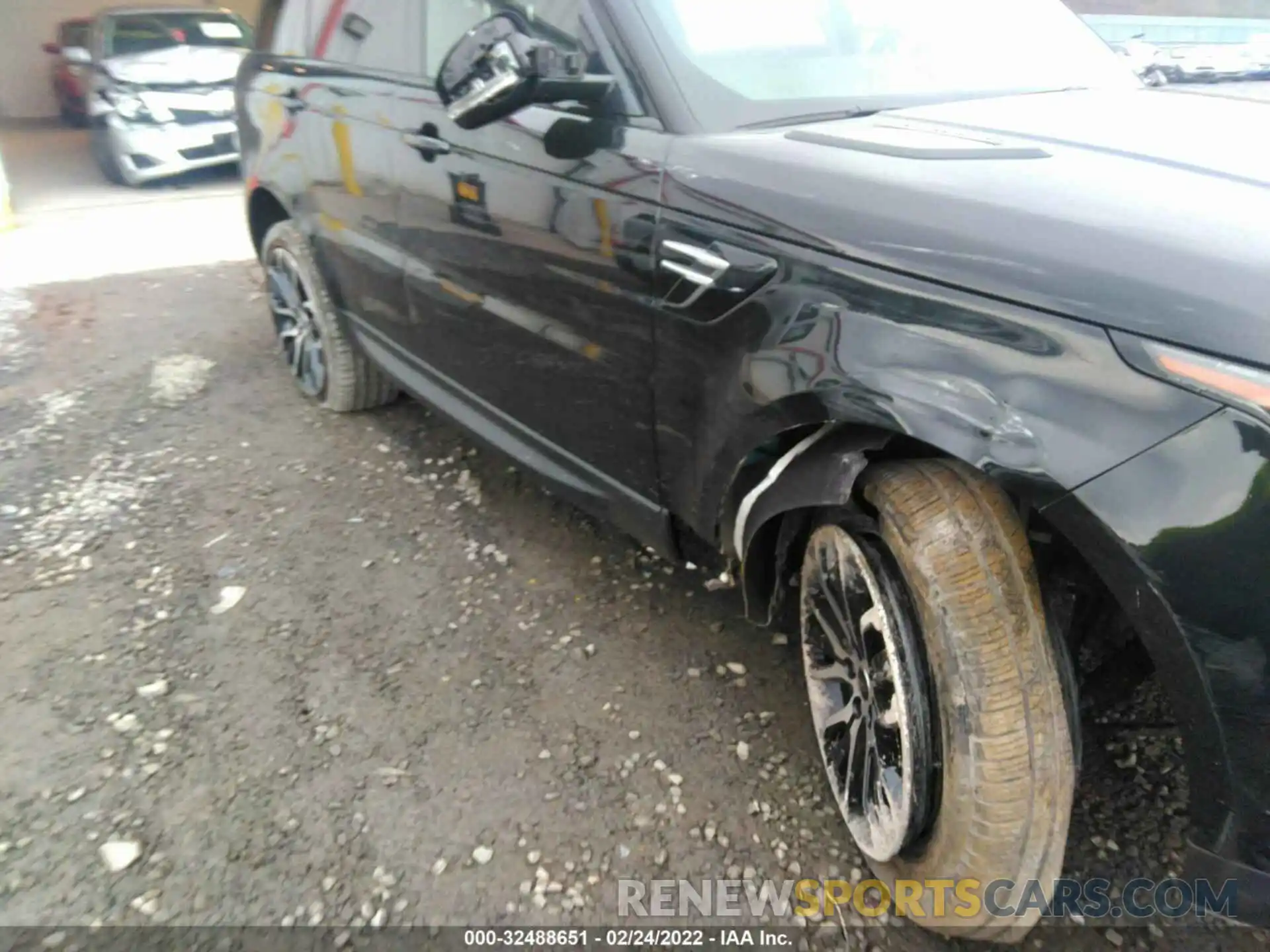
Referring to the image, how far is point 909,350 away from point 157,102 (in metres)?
9.06

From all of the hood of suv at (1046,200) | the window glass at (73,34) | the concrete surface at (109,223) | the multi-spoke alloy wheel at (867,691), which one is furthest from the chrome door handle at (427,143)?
the window glass at (73,34)

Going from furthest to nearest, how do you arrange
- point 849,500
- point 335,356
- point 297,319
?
point 297,319 < point 335,356 < point 849,500

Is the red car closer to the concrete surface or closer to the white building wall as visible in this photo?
the white building wall

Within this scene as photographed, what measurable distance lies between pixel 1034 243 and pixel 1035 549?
50cm

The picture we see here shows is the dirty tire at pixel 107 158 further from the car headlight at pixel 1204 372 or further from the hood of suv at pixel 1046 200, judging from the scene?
the car headlight at pixel 1204 372

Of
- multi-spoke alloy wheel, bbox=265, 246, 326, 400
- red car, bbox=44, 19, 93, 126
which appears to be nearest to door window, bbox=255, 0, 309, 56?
multi-spoke alloy wheel, bbox=265, 246, 326, 400

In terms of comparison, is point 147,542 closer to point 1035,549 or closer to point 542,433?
point 542,433

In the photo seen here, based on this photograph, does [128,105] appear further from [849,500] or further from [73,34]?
[849,500]

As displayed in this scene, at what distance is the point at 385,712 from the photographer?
2.22 metres

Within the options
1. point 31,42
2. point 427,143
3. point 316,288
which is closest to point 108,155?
point 316,288

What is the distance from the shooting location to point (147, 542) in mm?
2936

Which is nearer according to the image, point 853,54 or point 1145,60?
point 853,54

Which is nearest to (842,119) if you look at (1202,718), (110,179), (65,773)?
(1202,718)
